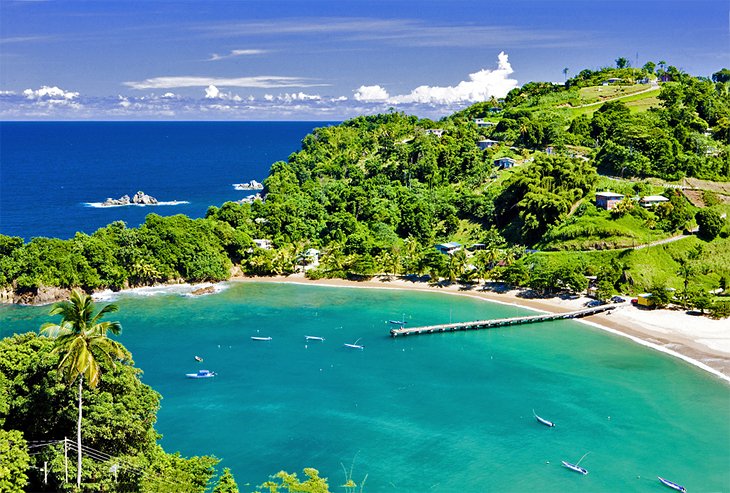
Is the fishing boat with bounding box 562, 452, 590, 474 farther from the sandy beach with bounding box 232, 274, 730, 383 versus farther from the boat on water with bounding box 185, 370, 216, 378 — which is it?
the boat on water with bounding box 185, 370, 216, 378

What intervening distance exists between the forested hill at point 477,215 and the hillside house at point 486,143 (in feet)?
1.22

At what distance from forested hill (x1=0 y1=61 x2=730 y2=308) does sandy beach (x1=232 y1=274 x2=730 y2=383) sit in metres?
2.97

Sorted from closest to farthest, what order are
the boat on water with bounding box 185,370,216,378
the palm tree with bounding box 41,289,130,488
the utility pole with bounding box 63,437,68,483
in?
the palm tree with bounding box 41,289,130,488 → the utility pole with bounding box 63,437,68,483 → the boat on water with bounding box 185,370,216,378

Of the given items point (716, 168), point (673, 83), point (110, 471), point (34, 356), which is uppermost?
point (673, 83)

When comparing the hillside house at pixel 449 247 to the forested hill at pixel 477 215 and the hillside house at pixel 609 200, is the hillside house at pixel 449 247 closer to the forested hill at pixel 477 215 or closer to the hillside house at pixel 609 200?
the forested hill at pixel 477 215

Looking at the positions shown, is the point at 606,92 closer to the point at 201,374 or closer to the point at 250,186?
the point at 250,186

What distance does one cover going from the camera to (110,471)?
34000 mm

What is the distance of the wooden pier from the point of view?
71.3 meters

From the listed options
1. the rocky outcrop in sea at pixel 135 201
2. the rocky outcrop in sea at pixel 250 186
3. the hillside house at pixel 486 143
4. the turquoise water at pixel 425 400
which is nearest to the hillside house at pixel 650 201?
the turquoise water at pixel 425 400

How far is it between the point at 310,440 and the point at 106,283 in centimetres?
5076

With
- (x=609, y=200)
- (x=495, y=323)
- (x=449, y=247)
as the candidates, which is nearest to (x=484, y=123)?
(x=609, y=200)

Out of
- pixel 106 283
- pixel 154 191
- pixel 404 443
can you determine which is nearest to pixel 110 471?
pixel 404 443

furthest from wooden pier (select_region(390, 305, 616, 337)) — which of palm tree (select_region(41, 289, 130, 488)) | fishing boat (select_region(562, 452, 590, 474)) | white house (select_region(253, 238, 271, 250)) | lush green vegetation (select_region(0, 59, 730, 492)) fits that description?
palm tree (select_region(41, 289, 130, 488))

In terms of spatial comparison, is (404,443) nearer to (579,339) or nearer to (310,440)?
(310,440)
